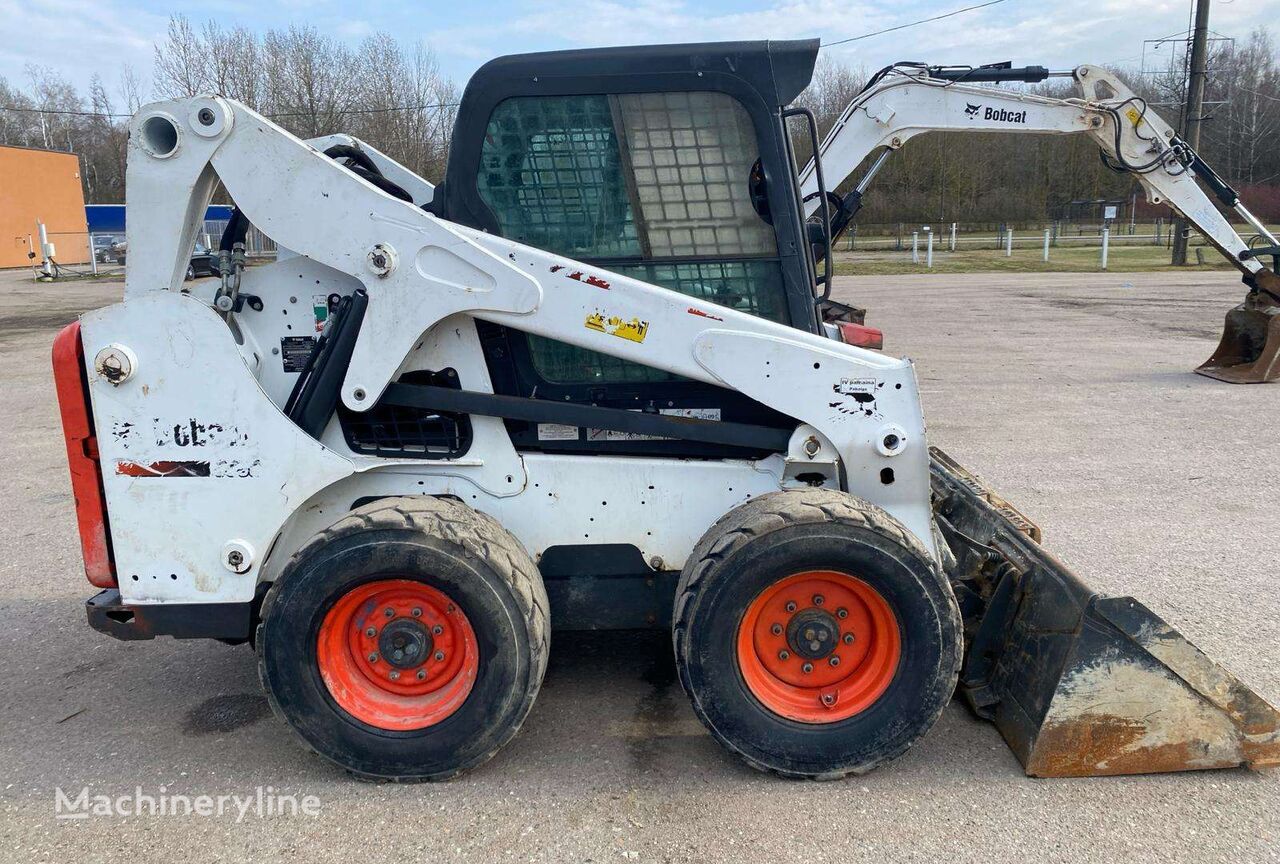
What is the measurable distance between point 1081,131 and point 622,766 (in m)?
8.52

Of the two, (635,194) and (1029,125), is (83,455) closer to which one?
(635,194)

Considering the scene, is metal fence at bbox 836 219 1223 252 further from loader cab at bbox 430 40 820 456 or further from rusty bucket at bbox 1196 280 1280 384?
loader cab at bbox 430 40 820 456

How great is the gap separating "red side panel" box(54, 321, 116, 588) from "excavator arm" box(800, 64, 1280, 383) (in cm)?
529

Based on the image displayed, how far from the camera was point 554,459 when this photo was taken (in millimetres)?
3641

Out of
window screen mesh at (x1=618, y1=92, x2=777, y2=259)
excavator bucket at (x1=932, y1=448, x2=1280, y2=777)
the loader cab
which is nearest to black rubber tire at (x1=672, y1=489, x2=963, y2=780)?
excavator bucket at (x1=932, y1=448, x2=1280, y2=777)

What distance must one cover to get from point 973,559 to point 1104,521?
2.56m

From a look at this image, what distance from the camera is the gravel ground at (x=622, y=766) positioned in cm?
304

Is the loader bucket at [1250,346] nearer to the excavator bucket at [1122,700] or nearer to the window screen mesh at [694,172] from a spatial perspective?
the excavator bucket at [1122,700]

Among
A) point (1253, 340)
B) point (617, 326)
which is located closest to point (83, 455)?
point (617, 326)

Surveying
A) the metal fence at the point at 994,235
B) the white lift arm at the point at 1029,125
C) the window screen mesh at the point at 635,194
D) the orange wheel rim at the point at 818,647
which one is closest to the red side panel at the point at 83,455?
the window screen mesh at the point at 635,194

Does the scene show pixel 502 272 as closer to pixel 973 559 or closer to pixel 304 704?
pixel 304 704

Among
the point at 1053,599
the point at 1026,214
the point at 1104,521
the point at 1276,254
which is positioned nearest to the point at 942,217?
the point at 1026,214

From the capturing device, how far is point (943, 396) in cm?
1026

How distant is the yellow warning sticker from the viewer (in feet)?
11.3
